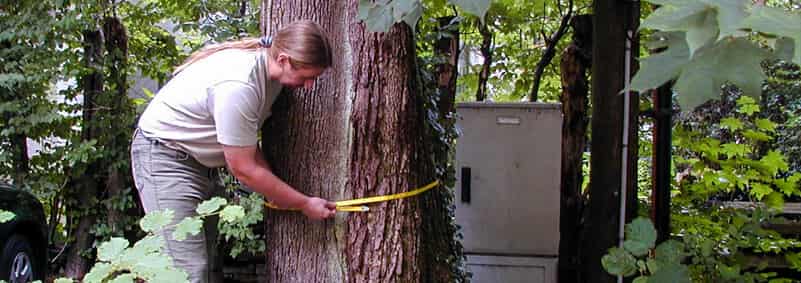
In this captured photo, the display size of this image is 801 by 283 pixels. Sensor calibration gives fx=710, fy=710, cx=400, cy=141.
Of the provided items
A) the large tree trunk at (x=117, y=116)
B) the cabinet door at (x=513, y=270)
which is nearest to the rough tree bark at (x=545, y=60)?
the cabinet door at (x=513, y=270)

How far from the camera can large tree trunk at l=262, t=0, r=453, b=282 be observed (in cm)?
264

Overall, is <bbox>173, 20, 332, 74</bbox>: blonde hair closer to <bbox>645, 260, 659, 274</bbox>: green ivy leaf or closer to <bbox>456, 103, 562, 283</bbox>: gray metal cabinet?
<bbox>645, 260, 659, 274</bbox>: green ivy leaf

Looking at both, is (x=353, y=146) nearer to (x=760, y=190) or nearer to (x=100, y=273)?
(x=100, y=273)

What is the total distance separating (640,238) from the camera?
3.38 meters

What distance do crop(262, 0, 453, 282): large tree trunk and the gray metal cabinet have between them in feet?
6.78

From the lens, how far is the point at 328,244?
2.70 m

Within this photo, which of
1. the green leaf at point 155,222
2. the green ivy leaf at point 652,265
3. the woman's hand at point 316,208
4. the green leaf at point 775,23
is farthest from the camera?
the green ivy leaf at point 652,265

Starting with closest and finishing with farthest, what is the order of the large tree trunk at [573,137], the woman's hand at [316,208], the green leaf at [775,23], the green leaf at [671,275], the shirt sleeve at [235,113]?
the green leaf at [775,23]
the shirt sleeve at [235,113]
the woman's hand at [316,208]
the green leaf at [671,275]
the large tree trunk at [573,137]

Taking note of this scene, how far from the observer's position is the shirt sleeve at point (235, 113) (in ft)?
7.80

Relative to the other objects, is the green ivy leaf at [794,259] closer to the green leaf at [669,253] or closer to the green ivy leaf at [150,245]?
the green leaf at [669,253]

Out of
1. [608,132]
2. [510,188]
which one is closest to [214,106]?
[608,132]

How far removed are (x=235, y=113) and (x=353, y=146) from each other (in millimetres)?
481

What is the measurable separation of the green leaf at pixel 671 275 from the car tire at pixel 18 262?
363cm

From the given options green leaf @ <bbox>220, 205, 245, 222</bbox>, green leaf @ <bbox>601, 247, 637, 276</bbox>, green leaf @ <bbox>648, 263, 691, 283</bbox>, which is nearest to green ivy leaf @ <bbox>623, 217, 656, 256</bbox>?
green leaf @ <bbox>601, 247, 637, 276</bbox>
